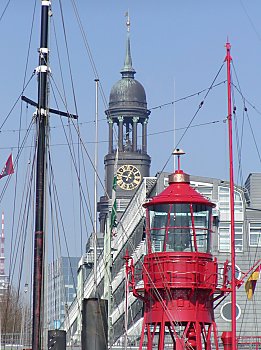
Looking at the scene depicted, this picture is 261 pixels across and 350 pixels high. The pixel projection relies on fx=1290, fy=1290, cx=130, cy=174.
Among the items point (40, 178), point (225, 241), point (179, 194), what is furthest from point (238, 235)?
point (40, 178)

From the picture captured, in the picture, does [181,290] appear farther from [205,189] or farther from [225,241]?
[225,241]

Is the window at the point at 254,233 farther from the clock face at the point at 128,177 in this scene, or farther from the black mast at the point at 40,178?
the clock face at the point at 128,177

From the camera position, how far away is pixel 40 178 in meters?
29.8

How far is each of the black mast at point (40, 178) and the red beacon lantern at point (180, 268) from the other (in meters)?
6.13

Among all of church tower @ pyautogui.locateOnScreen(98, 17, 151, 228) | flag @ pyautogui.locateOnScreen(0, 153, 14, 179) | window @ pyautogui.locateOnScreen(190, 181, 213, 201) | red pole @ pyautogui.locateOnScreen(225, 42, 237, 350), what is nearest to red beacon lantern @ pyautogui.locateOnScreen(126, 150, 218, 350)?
red pole @ pyautogui.locateOnScreen(225, 42, 237, 350)

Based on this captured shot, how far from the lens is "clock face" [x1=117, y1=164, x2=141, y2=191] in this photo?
160m

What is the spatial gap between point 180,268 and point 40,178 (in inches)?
262

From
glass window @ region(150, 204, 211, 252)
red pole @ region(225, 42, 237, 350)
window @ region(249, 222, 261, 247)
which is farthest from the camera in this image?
window @ region(249, 222, 261, 247)

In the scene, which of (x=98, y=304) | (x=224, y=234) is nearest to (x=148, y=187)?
(x=224, y=234)

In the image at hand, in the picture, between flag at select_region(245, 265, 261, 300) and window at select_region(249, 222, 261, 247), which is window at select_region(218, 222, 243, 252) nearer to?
window at select_region(249, 222, 261, 247)

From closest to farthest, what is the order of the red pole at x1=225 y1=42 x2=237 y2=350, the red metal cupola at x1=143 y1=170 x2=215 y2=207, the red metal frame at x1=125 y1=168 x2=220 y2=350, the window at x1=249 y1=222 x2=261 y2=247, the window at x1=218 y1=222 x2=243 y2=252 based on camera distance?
1. the red metal frame at x1=125 y1=168 x2=220 y2=350
2. the red metal cupola at x1=143 y1=170 x2=215 y2=207
3. the red pole at x1=225 y1=42 x2=237 y2=350
4. the window at x1=218 y1=222 x2=243 y2=252
5. the window at x1=249 y1=222 x2=261 y2=247

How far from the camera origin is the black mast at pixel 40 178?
95.6ft

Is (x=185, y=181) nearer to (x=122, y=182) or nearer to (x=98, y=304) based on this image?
(x=98, y=304)

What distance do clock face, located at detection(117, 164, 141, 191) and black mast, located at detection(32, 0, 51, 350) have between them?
423 feet
